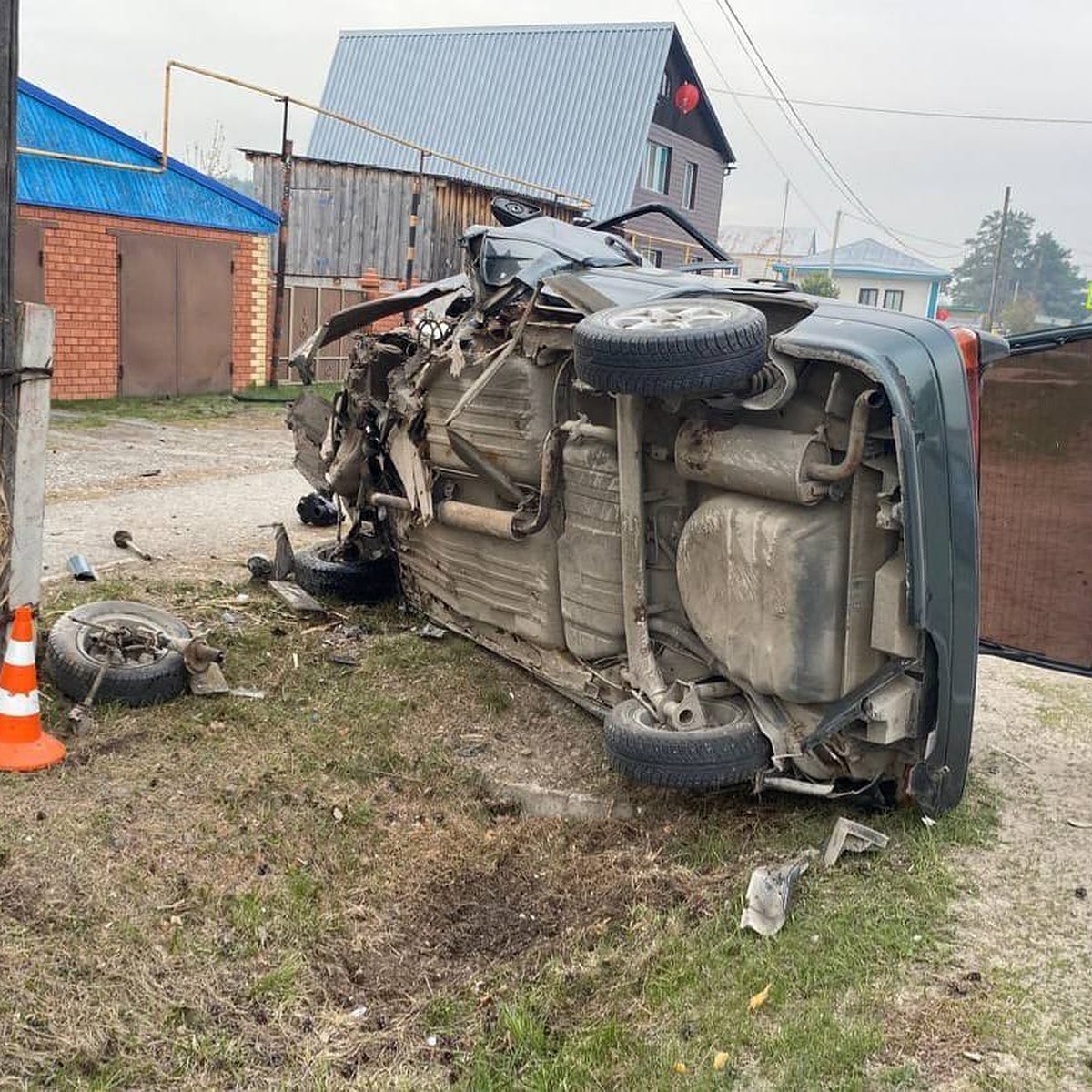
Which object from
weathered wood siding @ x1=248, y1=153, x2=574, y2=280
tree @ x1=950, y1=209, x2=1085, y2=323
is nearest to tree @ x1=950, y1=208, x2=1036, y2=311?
tree @ x1=950, y1=209, x2=1085, y2=323

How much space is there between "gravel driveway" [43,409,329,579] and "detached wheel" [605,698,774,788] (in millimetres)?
3799

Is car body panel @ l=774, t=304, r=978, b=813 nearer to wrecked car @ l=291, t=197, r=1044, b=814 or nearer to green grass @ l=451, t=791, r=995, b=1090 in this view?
wrecked car @ l=291, t=197, r=1044, b=814

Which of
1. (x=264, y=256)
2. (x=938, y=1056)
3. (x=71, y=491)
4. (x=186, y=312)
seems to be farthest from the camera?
(x=264, y=256)

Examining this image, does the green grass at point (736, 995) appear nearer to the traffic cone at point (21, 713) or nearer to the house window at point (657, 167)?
the traffic cone at point (21, 713)

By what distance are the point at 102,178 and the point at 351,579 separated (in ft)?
31.7

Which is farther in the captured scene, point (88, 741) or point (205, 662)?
point (205, 662)

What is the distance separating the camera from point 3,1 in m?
3.91

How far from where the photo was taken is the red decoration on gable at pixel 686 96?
30281 mm

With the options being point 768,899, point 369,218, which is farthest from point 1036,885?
point 369,218

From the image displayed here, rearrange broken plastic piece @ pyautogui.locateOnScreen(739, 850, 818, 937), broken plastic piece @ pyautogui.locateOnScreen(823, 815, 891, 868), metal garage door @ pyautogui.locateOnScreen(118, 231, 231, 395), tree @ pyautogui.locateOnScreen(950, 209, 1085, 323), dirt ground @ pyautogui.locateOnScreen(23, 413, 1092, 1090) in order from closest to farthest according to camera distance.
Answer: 1. dirt ground @ pyautogui.locateOnScreen(23, 413, 1092, 1090)
2. broken plastic piece @ pyautogui.locateOnScreen(739, 850, 818, 937)
3. broken plastic piece @ pyautogui.locateOnScreen(823, 815, 891, 868)
4. metal garage door @ pyautogui.locateOnScreen(118, 231, 231, 395)
5. tree @ pyautogui.locateOnScreen(950, 209, 1085, 323)

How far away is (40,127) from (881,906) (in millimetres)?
12845

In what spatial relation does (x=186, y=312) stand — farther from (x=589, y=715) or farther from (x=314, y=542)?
(x=589, y=715)

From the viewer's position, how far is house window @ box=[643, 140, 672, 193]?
1188 inches

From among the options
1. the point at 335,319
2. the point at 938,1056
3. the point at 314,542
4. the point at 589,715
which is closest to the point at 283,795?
the point at 589,715
